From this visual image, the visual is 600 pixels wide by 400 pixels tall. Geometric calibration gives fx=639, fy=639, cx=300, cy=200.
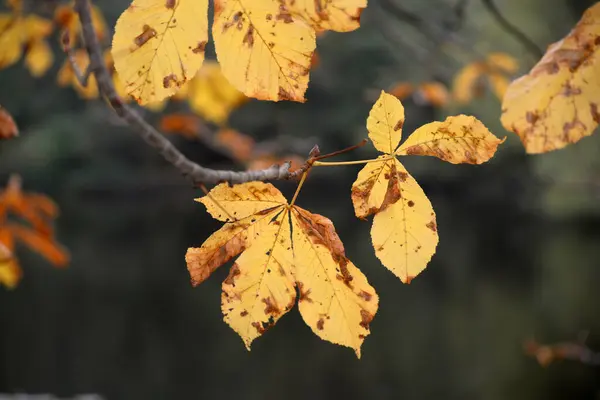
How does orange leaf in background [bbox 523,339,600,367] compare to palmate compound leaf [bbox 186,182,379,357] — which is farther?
orange leaf in background [bbox 523,339,600,367]

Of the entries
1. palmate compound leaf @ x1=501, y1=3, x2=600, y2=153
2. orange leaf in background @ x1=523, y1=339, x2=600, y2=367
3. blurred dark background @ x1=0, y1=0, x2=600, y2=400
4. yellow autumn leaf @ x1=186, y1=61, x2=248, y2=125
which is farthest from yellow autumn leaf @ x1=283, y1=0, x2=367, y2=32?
orange leaf in background @ x1=523, y1=339, x2=600, y2=367

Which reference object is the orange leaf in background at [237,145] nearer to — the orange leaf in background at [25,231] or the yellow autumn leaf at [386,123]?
the orange leaf in background at [25,231]

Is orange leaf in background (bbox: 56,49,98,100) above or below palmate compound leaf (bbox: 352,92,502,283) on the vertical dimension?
below

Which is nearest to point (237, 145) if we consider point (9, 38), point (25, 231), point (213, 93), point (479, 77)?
point (479, 77)

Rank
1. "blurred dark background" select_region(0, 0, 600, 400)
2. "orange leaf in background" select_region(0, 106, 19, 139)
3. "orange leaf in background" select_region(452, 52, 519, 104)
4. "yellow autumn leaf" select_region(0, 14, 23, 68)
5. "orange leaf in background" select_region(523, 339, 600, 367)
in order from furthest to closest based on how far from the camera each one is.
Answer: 1. "blurred dark background" select_region(0, 0, 600, 400)
2. "orange leaf in background" select_region(523, 339, 600, 367)
3. "orange leaf in background" select_region(452, 52, 519, 104)
4. "yellow autumn leaf" select_region(0, 14, 23, 68)
5. "orange leaf in background" select_region(0, 106, 19, 139)

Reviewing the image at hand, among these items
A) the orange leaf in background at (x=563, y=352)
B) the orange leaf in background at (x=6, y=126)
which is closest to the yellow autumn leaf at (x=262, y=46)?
the orange leaf in background at (x=6, y=126)

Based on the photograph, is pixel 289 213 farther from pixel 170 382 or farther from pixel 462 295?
pixel 462 295

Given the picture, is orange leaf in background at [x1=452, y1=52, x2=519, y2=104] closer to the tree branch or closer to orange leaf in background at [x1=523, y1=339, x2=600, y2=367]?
orange leaf in background at [x1=523, y1=339, x2=600, y2=367]

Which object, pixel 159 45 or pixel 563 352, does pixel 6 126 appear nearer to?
pixel 159 45

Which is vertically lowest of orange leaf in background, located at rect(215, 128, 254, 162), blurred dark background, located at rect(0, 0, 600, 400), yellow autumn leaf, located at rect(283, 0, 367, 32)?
blurred dark background, located at rect(0, 0, 600, 400)
